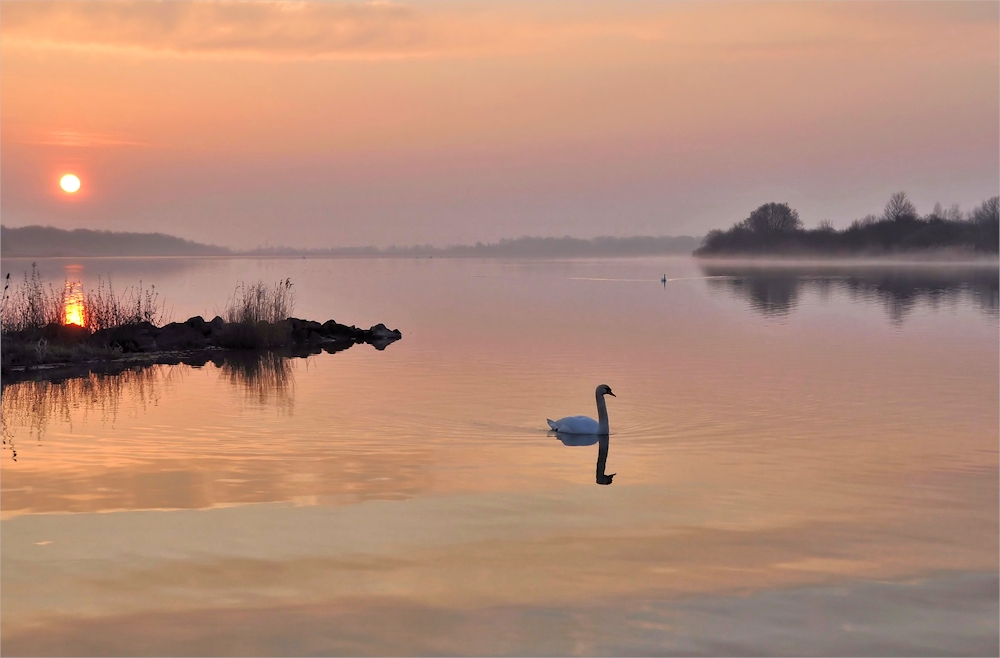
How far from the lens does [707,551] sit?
9.66 m

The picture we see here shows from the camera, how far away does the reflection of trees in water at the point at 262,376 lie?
799 inches

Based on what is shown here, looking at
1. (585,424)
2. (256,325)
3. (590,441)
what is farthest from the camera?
(256,325)

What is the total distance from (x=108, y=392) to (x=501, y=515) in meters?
13.0

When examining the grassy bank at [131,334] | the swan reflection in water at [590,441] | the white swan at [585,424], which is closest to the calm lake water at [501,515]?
the swan reflection in water at [590,441]

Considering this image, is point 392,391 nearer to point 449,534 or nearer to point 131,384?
point 131,384

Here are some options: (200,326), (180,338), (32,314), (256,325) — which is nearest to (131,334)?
(180,338)

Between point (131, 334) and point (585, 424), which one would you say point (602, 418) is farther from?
point (131, 334)

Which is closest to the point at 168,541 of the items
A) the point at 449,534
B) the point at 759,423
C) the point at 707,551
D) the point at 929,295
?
the point at 449,534

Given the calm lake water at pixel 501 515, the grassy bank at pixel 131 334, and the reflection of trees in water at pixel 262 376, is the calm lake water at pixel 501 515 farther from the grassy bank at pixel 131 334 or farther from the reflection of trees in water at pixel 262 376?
the grassy bank at pixel 131 334

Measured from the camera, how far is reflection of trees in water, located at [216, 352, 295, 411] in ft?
66.6

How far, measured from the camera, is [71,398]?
65.2 ft

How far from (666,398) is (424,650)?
12.5 meters

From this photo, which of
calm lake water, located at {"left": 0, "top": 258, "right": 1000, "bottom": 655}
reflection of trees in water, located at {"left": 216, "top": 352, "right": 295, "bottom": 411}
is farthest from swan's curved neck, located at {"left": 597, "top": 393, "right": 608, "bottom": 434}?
reflection of trees in water, located at {"left": 216, "top": 352, "right": 295, "bottom": 411}

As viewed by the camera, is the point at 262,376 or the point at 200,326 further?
the point at 200,326
